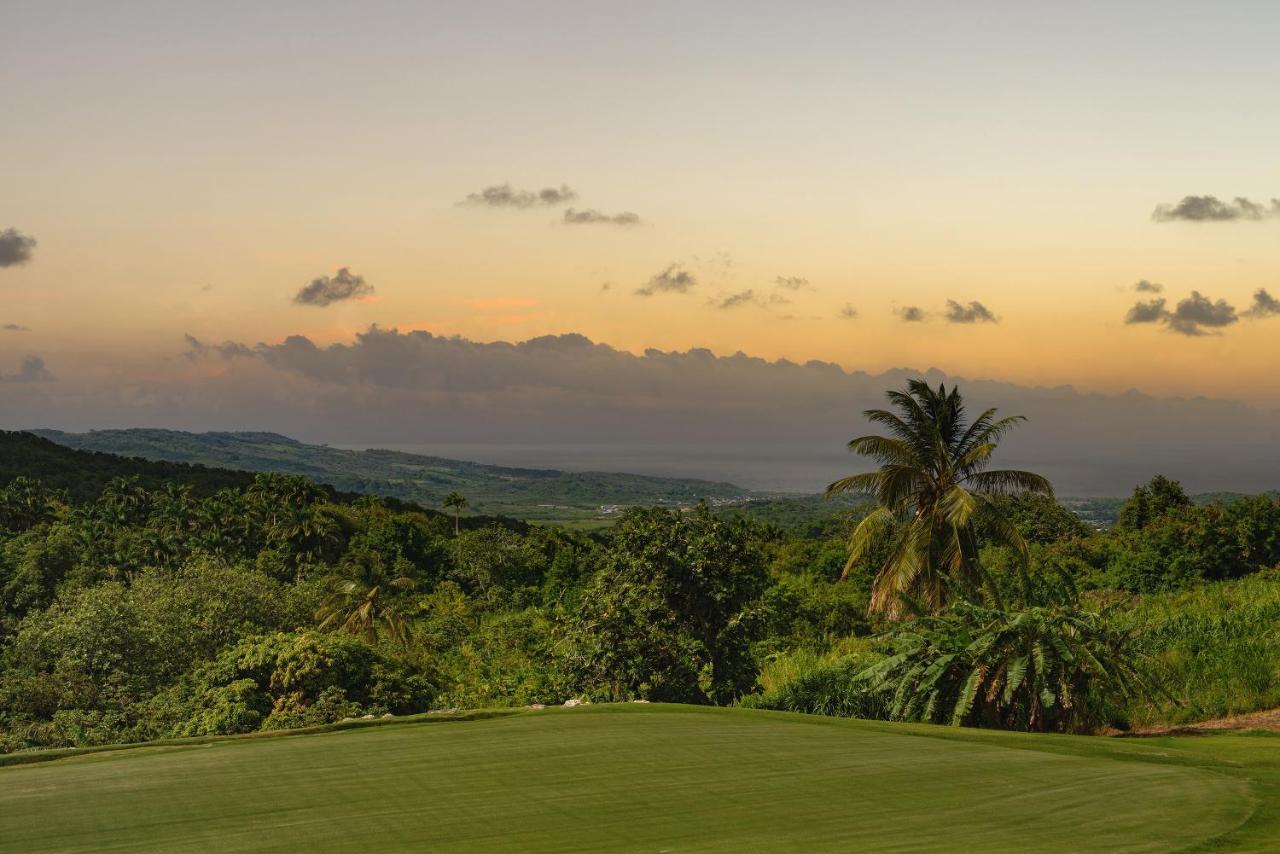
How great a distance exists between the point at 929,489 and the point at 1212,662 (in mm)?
7715

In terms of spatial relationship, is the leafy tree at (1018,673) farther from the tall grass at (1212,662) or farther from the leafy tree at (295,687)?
the leafy tree at (295,687)

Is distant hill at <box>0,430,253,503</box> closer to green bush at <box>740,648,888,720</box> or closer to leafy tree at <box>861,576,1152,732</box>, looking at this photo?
green bush at <box>740,648,888,720</box>

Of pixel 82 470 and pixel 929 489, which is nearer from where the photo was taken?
pixel 929 489

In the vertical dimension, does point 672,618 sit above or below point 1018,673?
below

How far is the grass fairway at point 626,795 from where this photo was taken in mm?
4816

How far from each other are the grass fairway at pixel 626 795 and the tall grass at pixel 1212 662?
6.16 metres

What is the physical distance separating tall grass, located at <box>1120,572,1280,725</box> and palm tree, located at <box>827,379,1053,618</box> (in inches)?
137

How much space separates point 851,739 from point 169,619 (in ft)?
93.4

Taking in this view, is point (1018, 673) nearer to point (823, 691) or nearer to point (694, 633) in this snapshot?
point (823, 691)

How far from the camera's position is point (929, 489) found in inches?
866

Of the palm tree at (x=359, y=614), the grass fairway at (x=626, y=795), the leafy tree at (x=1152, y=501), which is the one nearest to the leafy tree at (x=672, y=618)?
the grass fairway at (x=626, y=795)

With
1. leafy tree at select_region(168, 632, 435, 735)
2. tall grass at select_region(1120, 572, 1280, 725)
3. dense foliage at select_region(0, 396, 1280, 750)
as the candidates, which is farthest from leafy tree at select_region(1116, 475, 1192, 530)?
leafy tree at select_region(168, 632, 435, 735)

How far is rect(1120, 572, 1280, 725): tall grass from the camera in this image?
13609 millimetres

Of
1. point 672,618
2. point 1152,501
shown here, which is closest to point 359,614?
point 672,618
